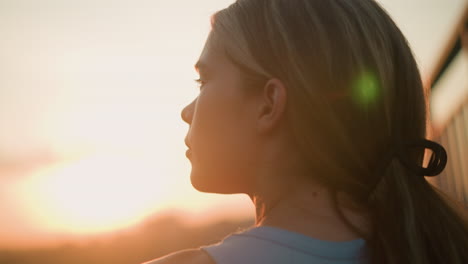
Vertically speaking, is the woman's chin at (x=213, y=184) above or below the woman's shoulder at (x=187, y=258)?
above

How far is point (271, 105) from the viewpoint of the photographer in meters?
1.34

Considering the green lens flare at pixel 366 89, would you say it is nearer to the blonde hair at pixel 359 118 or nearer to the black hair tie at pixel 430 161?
the blonde hair at pixel 359 118

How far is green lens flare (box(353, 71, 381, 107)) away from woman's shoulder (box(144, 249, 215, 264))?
1.90 ft

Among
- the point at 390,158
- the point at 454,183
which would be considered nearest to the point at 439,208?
the point at 390,158

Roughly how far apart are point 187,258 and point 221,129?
0.45 m

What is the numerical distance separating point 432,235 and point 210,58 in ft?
2.82

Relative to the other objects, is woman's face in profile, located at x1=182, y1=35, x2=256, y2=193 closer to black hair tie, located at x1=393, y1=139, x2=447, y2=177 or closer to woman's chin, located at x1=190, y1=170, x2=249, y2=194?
woman's chin, located at x1=190, y1=170, x2=249, y2=194

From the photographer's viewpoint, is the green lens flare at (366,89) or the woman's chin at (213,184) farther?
the woman's chin at (213,184)

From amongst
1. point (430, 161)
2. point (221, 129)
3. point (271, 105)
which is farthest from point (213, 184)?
point (430, 161)

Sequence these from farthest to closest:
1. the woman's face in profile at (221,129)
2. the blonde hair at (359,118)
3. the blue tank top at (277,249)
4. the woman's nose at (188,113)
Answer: the woman's nose at (188,113) → the woman's face in profile at (221,129) → the blonde hair at (359,118) → the blue tank top at (277,249)

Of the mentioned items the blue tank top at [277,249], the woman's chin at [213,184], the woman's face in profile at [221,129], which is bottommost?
the blue tank top at [277,249]

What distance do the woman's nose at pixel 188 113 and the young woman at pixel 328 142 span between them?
0.15 metres

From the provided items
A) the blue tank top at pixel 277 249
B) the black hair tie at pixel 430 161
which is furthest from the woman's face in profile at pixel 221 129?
the black hair tie at pixel 430 161

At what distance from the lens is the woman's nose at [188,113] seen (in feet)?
5.30
